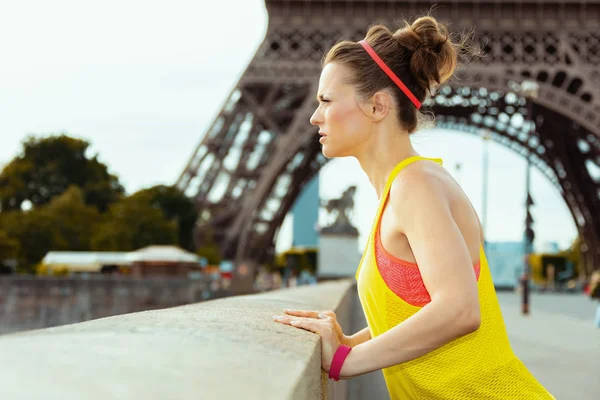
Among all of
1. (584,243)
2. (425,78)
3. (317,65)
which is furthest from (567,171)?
(425,78)

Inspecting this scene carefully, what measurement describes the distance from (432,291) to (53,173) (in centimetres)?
5258

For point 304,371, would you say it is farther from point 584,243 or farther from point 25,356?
point 584,243

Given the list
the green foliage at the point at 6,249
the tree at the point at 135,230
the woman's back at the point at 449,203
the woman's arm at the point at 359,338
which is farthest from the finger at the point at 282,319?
the tree at the point at 135,230

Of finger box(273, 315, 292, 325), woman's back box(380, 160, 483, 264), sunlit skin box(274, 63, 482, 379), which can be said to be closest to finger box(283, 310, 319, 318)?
sunlit skin box(274, 63, 482, 379)

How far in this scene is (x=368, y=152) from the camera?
8.37ft

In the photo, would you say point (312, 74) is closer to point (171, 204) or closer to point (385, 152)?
point (171, 204)

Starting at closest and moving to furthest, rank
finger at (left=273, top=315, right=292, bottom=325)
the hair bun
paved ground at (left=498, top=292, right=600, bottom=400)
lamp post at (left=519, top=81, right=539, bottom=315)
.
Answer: finger at (left=273, top=315, right=292, bottom=325) → the hair bun → paved ground at (left=498, top=292, right=600, bottom=400) → lamp post at (left=519, top=81, right=539, bottom=315)

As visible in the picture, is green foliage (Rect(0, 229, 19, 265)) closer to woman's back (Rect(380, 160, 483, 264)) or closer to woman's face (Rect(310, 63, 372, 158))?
woman's face (Rect(310, 63, 372, 158))

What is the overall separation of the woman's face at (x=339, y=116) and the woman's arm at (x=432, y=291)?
1.42 feet

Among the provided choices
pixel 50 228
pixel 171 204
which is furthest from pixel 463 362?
pixel 171 204

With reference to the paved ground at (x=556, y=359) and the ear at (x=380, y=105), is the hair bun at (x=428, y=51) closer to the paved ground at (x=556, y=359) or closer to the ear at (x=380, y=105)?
the ear at (x=380, y=105)

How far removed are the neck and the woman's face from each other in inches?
1.5

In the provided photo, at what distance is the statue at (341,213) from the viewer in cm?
3038

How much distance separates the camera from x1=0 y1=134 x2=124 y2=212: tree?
5125cm
